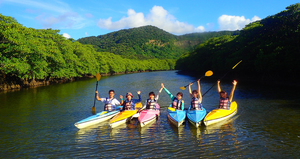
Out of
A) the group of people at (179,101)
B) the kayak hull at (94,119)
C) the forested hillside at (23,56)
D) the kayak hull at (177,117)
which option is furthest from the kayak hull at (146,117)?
the forested hillside at (23,56)

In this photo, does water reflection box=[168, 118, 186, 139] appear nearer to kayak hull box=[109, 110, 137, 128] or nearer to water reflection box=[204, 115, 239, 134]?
water reflection box=[204, 115, 239, 134]

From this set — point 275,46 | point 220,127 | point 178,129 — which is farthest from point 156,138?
point 275,46

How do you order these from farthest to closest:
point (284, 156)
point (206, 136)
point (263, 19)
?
point (263, 19)
point (206, 136)
point (284, 156)

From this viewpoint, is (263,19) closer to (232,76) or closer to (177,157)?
(232,76)

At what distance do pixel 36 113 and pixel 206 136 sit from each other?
12.3 m

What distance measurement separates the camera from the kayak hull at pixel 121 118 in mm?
11223

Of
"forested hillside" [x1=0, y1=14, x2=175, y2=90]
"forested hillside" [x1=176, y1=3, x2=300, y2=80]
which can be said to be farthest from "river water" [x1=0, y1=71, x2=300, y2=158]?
"forested hillside" [x1=176, y1=3, x2=300, y2=80]

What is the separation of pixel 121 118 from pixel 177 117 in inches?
121

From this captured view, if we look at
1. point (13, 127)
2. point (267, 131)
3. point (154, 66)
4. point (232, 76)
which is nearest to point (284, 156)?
point (267, 131)

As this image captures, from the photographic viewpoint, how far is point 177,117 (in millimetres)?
11297

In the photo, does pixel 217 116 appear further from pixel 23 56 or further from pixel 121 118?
pixel 23 56

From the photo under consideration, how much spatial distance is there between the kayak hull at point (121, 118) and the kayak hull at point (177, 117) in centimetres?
224

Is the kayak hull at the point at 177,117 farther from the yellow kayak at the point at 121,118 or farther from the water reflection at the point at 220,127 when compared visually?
the yellow kayak at the point at 121,118

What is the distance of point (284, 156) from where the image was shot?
755cm
